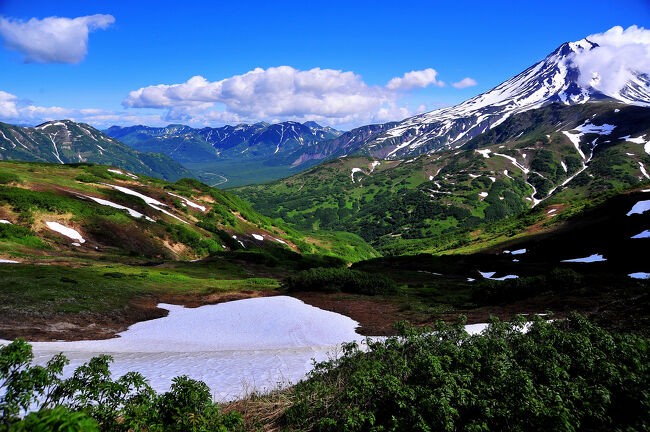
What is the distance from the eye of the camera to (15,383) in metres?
6.41

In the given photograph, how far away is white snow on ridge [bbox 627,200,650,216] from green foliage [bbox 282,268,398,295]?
247 feet

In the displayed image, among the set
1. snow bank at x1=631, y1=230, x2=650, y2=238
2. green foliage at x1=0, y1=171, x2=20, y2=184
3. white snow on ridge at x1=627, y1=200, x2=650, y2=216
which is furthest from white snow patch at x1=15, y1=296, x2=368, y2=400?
white snow on ridge at x1=627, y1=200, x2=650, y2=216

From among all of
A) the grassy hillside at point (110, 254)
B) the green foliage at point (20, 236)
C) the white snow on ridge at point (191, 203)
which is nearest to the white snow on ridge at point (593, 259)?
the grassy hillside at point (110, 254)

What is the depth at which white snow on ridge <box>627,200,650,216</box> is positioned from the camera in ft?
258

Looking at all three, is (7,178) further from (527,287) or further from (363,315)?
(527,287)

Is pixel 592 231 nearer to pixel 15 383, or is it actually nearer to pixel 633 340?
pixel 633 340

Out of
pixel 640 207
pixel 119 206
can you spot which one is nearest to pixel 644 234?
pixel 640 207

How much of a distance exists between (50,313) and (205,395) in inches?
859

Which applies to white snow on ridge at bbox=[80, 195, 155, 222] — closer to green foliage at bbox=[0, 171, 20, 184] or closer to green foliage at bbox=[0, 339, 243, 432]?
green foliage at bbox=[0, 171, 20, 184]

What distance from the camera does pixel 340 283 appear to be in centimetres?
4172

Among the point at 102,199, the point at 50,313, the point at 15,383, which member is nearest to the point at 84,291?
the point at 50,313

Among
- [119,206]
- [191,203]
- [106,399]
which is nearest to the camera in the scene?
[106,399]

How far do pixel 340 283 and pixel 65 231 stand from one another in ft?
149

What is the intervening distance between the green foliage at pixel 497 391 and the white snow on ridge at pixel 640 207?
92.7 meters
